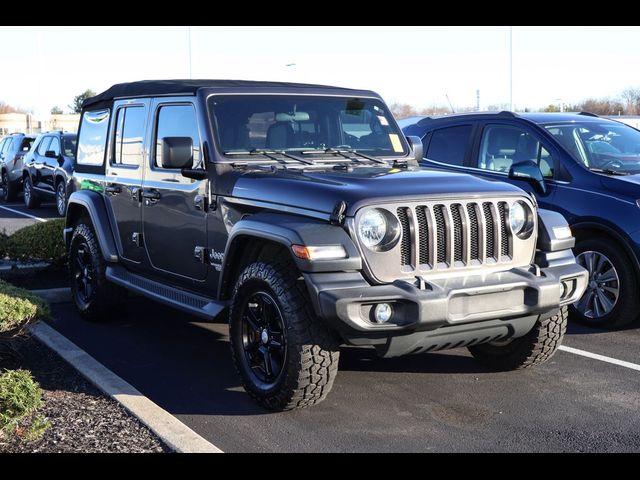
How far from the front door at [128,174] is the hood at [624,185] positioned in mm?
3903

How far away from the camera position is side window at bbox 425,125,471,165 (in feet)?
27.5

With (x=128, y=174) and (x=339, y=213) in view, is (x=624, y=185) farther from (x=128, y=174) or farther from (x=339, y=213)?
(x=128, y=174)

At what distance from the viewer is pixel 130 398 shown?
4.96 m

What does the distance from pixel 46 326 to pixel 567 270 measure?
4042 mm

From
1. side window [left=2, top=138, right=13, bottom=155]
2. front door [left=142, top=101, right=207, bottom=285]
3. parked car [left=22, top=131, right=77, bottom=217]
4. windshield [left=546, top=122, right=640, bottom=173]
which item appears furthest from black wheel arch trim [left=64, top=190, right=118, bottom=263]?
side window [left=2, top=138, right=13, bottom=155]

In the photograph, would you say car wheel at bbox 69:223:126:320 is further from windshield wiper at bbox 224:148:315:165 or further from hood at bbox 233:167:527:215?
hood at bbox 233:167:527:215

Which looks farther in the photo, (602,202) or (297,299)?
(602,202)

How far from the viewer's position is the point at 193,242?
588 centimetres

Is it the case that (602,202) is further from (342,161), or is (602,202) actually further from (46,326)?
(46,326)

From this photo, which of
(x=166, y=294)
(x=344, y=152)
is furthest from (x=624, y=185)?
(x=166, y=294)

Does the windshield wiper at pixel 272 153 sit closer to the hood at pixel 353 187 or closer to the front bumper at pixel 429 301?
the hood at pixel 353 187

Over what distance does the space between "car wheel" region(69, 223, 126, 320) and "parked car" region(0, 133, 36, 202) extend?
13.8m
